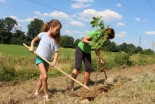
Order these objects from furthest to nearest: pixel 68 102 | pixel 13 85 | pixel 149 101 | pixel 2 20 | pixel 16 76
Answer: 1. pixel 2 20
2. pixel 16 76
3. pixel 13 85
4. pixel 68 102
5. pixel 149 101

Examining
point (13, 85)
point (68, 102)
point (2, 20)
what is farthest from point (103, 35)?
point (2, 20)

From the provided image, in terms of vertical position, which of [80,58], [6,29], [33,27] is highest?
[33,27]

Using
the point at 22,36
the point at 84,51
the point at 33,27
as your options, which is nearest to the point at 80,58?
the point at 84,51

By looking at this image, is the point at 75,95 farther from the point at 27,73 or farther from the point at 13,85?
the point at 27,73

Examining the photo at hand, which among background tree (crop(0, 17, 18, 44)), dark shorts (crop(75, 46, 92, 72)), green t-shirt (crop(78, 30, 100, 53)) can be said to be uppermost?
background tree (crop(0, 17, 18, 44))

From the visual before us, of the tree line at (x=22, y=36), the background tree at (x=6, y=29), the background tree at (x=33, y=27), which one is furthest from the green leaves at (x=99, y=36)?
the background tree at (x=33, y=27)

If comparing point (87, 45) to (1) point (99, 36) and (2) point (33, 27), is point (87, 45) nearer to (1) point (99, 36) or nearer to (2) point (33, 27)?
(1) point (99, 36)

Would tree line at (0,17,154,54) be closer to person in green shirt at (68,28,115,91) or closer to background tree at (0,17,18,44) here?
background tree at (0,17,18,44)

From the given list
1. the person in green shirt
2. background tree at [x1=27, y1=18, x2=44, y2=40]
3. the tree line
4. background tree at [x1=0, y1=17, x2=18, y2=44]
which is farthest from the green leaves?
background tree at [x1=27, y1=18, x2=44, y2=40]


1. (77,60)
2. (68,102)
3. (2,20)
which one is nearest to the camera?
(68,102)

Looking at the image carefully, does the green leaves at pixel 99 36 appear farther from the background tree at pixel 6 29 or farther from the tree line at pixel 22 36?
the background tree at pixel 6 29

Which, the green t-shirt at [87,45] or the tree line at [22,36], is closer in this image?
the green t-shirt at [87,45]

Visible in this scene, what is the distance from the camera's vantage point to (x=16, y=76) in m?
9.75

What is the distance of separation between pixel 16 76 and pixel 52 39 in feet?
12.2
